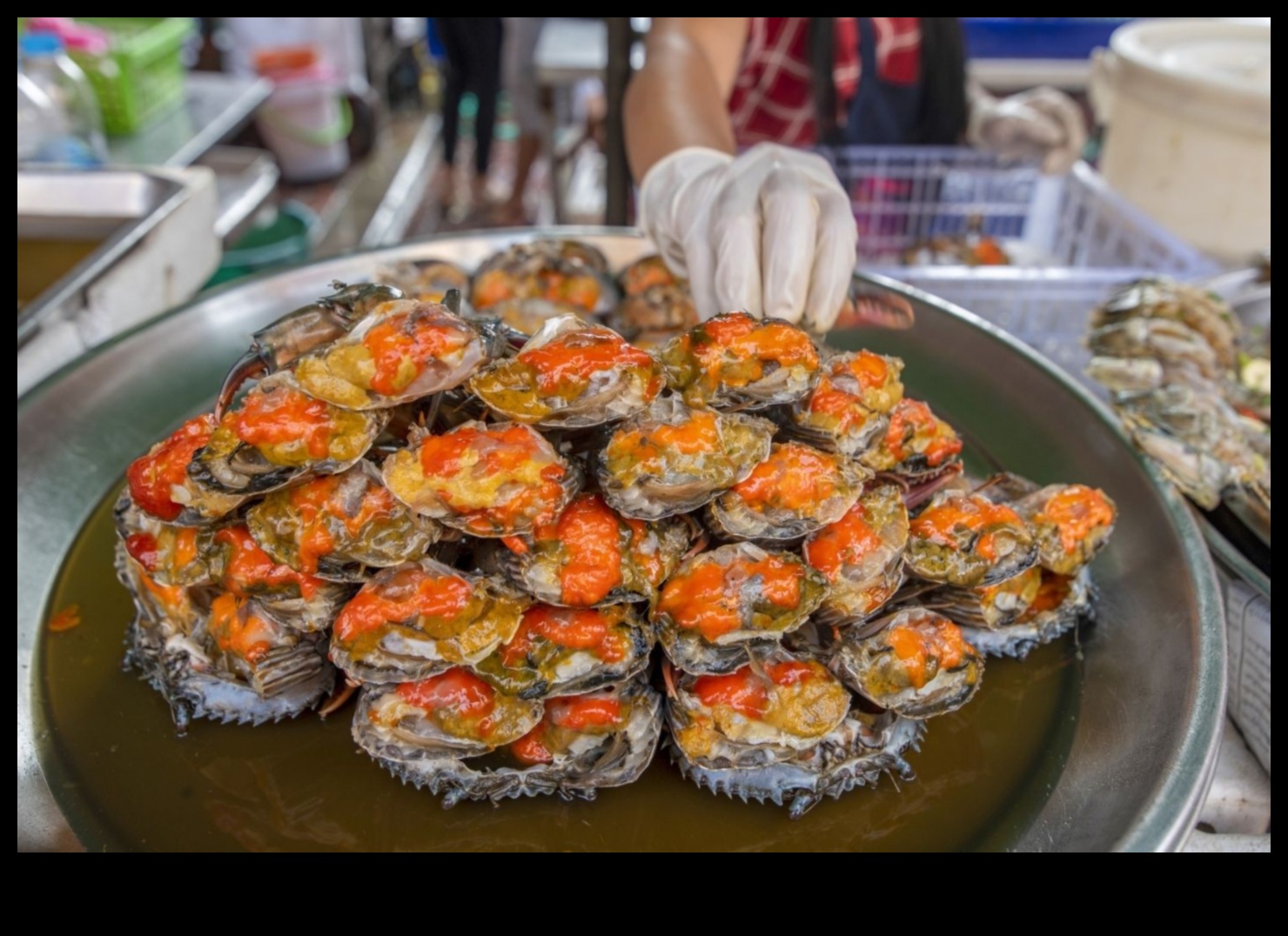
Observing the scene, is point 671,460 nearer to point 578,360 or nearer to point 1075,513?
point 578,360

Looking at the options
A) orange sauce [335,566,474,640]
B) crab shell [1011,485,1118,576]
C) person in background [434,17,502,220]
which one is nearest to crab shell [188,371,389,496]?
orange sauce [335,566,474,640]

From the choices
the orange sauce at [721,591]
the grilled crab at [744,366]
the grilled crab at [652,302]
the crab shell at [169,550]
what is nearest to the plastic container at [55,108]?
the grilled crab at [652,302]

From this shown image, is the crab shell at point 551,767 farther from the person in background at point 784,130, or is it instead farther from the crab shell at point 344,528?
the person in background at point 784,130

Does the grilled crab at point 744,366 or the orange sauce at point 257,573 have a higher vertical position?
the grilled crab at point 744,366

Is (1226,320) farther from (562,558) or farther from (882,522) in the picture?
(562,558)

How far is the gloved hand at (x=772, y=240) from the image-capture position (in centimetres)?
130

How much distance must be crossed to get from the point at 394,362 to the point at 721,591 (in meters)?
0.38

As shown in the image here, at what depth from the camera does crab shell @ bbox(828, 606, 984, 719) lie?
936mm

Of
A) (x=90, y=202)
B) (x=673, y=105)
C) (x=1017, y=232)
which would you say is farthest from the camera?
(x=1017, y=232)

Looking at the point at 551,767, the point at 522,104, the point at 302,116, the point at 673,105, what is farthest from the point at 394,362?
the point at 302,116

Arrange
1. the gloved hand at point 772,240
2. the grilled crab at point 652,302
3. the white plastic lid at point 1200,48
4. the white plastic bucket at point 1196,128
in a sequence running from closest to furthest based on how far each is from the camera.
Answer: the gloved hand at point 772,240
the grilled crab at point 652,302
the white plastic bucket at point 1196,128
the white plastic lid at point 1200,48

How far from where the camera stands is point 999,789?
947mm

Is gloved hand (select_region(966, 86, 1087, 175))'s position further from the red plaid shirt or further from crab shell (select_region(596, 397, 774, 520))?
crab shell (select_region(596, 397, 774, 520))

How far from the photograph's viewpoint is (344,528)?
0.85 m
